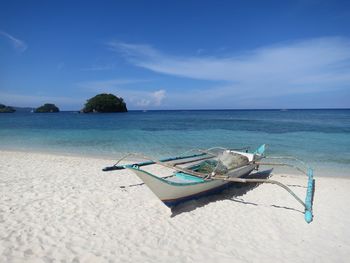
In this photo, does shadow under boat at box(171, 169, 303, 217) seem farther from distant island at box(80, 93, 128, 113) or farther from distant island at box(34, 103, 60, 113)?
distant island at box(34, 103, 60, 113)

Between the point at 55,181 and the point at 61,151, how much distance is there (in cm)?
836

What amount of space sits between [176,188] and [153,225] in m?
0.92

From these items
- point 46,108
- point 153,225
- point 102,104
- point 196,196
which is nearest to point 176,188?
point 153,225

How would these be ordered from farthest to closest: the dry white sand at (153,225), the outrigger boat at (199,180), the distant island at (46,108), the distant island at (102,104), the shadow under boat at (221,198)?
the distant island at (46,108)
the distant island at (102,104)
the shadow under boat at (221,198)
the outrigger boat at (199,180)
the dry white sand at (153,225)

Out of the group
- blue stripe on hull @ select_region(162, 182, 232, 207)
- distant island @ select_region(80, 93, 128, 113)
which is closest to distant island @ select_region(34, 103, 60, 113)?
distant island @ select_region(80, 93, 128, 113)

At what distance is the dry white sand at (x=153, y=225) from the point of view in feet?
14.1

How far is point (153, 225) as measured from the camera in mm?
5301

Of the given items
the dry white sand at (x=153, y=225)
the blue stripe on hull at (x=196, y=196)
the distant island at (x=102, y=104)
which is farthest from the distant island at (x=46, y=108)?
the blue stripe on hull at (x=196, y=196)

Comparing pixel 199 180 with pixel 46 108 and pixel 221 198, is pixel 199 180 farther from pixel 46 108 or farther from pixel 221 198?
pixel 46 108

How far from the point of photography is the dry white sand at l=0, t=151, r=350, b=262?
429 centimetres

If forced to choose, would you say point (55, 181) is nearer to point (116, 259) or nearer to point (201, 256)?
point (116, 259)

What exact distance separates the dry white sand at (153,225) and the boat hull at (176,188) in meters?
0.25

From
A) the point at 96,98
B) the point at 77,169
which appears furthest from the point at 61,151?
the point at 96,98

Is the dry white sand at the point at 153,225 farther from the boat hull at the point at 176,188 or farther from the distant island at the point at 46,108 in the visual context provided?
the distant island at the point at 46,108
